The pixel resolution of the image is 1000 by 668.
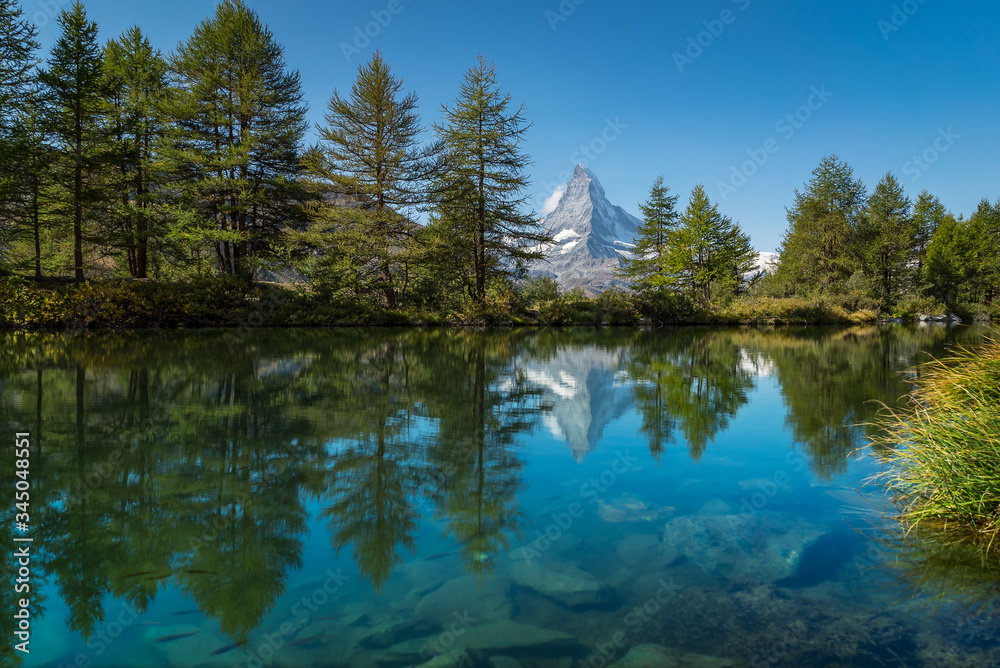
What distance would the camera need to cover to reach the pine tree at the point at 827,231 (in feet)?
138

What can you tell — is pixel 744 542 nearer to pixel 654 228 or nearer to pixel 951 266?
pixel 654 228

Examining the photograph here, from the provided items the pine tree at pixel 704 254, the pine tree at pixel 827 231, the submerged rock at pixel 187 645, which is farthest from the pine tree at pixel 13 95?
the pine tree at pixel 827 231

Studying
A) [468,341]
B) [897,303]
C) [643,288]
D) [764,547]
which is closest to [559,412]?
[764,547]

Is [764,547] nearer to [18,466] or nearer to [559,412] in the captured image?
[559,412]

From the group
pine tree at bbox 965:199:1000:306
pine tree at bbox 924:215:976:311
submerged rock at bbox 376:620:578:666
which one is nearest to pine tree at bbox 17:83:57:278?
submerged rock at bbox 376:620:578:666

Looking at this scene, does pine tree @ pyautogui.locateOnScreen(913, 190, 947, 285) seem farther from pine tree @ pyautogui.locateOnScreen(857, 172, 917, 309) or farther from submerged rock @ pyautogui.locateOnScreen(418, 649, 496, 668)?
submerged rock @ pyautogui.locateOnScreen(418, 649, 496, 668)

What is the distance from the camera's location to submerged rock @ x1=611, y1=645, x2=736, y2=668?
2.09 m

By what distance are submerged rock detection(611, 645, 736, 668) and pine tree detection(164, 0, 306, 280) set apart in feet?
79.9

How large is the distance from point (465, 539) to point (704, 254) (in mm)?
42157

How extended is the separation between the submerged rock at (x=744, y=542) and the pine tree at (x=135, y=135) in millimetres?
26103

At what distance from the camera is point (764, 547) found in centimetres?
320

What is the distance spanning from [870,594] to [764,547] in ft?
2.04

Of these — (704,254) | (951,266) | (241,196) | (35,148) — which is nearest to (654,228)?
(704,254)

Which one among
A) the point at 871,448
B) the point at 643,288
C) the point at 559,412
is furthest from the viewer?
the point at 643,288
